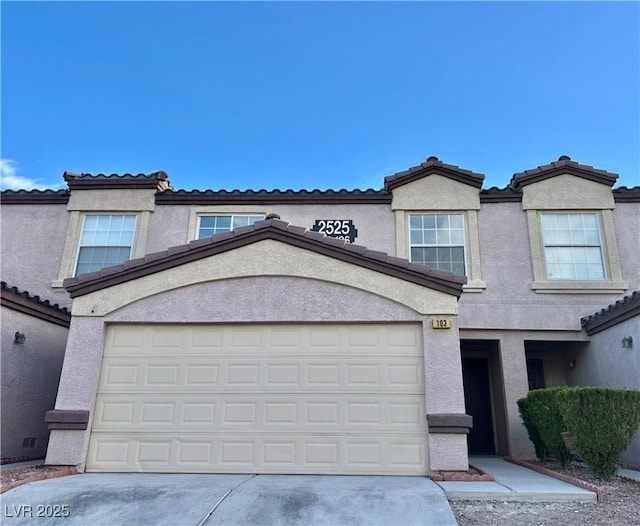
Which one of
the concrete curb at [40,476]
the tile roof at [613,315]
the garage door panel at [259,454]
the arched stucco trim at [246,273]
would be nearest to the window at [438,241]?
the tile roof at [613,315]

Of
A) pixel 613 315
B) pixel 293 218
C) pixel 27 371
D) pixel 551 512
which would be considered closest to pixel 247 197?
pixel 293 218

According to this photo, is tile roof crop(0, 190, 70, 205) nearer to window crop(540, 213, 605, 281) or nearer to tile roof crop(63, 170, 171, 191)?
tile roof crop(63, 170, 171, 191)

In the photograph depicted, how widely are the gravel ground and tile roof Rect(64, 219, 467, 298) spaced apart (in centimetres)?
356

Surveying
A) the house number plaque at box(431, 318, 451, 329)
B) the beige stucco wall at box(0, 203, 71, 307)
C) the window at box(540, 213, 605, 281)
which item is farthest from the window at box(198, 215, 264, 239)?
the window at box(540, 213, 605, 281)

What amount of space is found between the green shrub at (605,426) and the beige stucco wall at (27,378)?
10.3 meters

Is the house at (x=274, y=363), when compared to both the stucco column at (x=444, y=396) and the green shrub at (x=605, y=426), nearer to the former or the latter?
the stucco column at (x=444, y=396)

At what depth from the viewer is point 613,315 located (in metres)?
10.4

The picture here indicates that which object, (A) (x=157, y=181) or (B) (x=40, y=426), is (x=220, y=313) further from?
(A) (x=157, y=181)

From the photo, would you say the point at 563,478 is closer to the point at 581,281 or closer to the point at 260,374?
the point at 260,374

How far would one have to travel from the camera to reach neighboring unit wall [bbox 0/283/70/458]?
950cm

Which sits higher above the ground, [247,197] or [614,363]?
[247,197]

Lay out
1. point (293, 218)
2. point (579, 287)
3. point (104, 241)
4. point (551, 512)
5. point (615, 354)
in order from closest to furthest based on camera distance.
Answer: point (551, 512), point (615, 354), point (579, 287), point (104, 241), point (293, 218)

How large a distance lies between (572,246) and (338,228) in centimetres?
601

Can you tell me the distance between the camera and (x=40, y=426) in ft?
34.1
